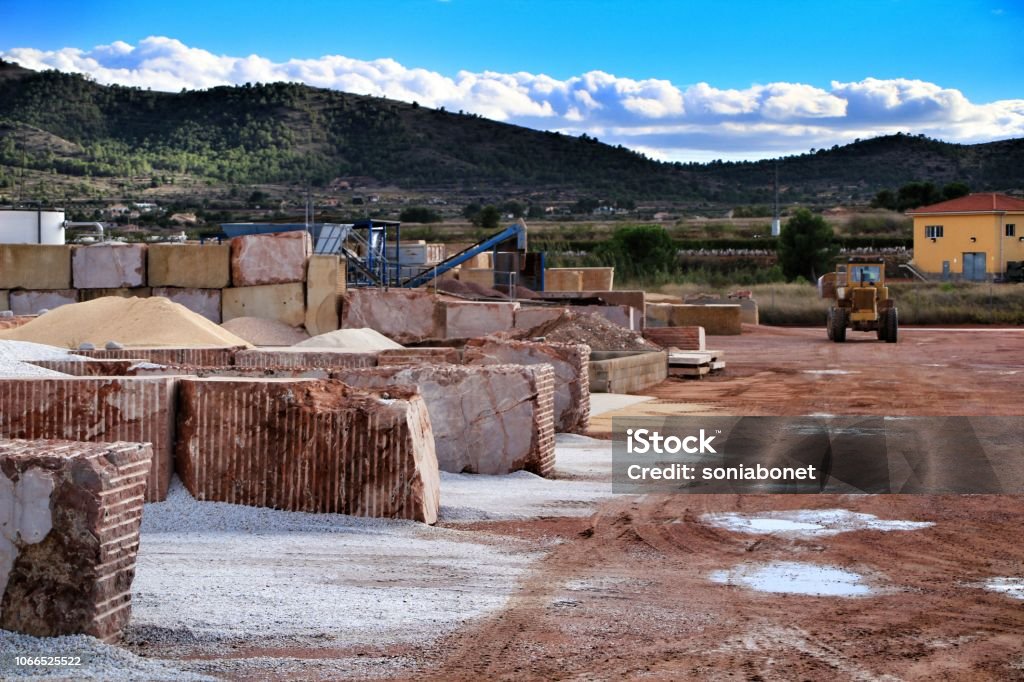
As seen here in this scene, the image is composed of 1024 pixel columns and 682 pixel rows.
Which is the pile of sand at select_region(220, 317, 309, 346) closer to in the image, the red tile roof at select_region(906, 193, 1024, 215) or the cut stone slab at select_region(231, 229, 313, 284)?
the cut stone slab at select_region(231, 229, 313, 284)

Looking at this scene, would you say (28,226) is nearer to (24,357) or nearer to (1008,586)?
(24,357)

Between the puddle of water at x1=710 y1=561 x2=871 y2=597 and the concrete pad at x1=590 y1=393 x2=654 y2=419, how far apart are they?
9.03 metres

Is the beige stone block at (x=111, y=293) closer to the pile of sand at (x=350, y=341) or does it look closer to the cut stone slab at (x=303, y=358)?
the pile of sand at (x=350, y=341)

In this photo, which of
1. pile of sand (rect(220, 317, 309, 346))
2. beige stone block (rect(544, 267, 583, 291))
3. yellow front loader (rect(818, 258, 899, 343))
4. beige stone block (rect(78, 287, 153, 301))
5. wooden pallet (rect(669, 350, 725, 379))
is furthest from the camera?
beige stone block (rect(544, 267, 583, 291))

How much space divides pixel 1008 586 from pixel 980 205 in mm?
61290

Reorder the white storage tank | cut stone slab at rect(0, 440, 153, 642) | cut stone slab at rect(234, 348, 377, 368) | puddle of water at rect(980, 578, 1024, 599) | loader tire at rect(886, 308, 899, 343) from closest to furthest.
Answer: cut stone slab at rect(0, 440, 153, 642), puddle of water at rect(980, 578, 1024, 599), cut stone slab at rect(234, 348, 377, 368), the white storage tank, loader tire at rect(886, 308, 899, 343)

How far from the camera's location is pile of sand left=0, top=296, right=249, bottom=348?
1725cm

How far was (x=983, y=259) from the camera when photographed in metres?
64.6

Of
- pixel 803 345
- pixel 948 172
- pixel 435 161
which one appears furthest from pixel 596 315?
pixel 948 172

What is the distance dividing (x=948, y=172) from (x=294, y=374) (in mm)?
127847

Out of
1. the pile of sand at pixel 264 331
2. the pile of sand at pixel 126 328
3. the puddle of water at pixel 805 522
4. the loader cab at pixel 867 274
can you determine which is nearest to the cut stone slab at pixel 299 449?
the puddle of water at pixel 805 522

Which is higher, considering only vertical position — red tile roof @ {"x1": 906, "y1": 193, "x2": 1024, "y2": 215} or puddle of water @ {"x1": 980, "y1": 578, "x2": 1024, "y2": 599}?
red tile roof @ {"x1": 906, "y1": 193, "x2": 1024, "y2": 215}

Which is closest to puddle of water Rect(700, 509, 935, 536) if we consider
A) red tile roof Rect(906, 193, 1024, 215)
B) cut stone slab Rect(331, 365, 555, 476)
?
cut stone slab Rect(331, 365, 555, 476)

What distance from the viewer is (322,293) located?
77.7ft
